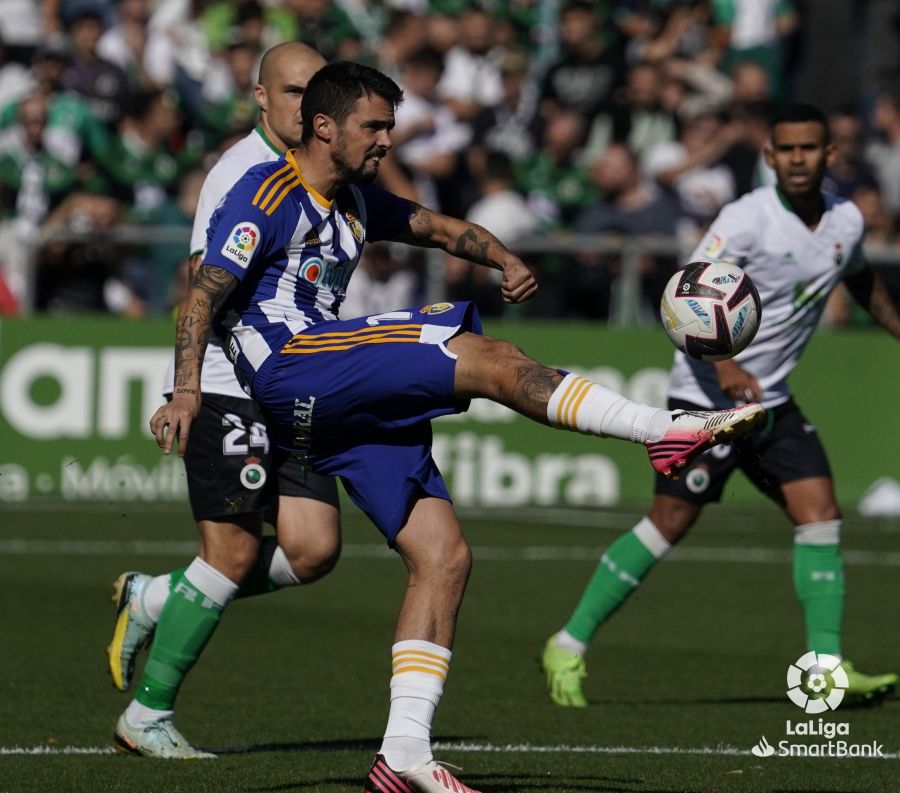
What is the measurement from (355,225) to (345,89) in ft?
1.75

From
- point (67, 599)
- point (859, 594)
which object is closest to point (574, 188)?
point (859, 594)

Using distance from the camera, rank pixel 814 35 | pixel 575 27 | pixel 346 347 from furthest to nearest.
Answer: pixel 814 35 → pixel 575 27 → pixel 346 347

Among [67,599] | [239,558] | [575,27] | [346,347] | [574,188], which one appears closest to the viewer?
[346,347]

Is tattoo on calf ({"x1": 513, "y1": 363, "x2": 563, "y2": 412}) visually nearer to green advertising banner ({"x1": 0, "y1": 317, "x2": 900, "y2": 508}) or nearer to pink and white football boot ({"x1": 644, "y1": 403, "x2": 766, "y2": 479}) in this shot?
pink and white football boot ({"x1": 644, "y1": 403, "x2": 766, "y2": 479})

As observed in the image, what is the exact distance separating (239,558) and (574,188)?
438 inches

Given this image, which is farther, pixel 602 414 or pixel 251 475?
pixel 251 475

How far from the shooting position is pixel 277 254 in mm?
6168

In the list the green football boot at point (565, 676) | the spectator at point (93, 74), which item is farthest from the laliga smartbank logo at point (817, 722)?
the spectator at point (93, 74)

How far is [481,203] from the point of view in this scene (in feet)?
55.0

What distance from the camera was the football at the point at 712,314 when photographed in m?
6.22

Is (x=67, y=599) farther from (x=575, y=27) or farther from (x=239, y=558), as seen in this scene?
(x=575, y=27)

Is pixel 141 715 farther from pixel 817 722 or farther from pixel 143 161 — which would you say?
pixel 143 161

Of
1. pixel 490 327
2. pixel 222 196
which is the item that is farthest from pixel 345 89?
pixel 490 327

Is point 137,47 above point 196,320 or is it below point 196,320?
above
